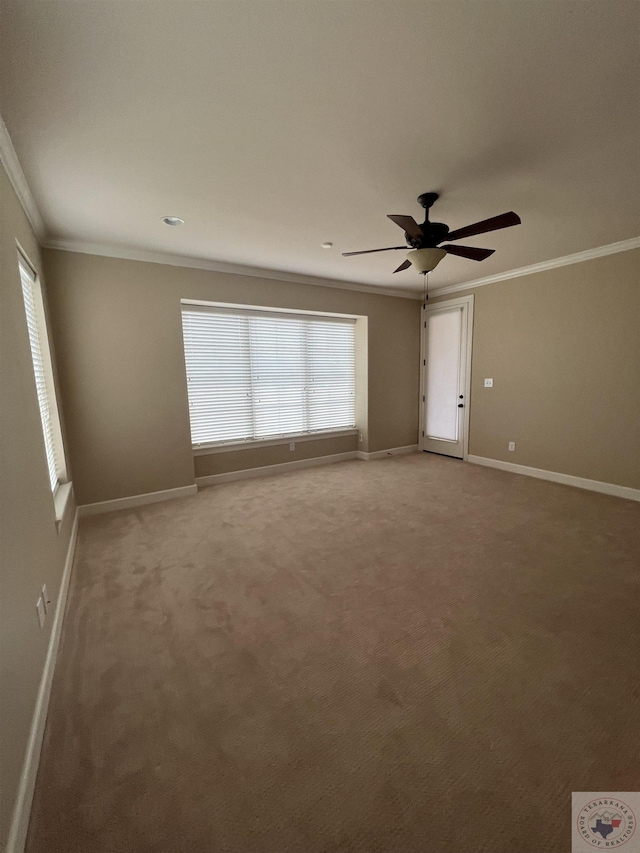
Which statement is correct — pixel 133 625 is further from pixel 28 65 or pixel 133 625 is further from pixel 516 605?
pixel 28 65

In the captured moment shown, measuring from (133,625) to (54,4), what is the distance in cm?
280

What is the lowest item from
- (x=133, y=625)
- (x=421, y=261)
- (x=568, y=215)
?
(x=133, y=625)

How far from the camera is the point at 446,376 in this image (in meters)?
5.72

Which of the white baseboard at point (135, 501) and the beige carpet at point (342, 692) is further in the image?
the white baseboard at point (135, 501)

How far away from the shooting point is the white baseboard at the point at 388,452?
18.8 ft

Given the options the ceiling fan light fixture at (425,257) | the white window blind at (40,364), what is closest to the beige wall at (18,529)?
the white window blind at (40,364)

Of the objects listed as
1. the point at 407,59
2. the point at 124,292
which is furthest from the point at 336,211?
the point at 124,292

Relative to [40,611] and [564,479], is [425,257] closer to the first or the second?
[40,611]

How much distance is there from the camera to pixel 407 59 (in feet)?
4.77

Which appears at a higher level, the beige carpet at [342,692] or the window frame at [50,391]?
the window frame at [50,391]

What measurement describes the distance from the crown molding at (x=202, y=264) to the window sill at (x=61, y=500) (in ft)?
7.54

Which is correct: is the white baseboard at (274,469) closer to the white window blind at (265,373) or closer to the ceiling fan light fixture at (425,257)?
the white window blind at (265,373)

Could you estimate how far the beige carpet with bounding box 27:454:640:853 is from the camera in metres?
1.14

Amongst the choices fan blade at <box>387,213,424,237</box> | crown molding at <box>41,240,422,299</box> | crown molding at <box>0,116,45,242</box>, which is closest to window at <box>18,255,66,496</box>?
crown molding at <box>0,116,45,242</box>
